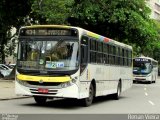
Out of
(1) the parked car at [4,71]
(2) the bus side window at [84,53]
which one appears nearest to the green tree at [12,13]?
(1) the parked car at [4,71]

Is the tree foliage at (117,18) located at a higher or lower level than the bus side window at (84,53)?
higher

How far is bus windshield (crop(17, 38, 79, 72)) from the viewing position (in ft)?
56.4

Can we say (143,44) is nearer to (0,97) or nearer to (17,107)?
(0,97)

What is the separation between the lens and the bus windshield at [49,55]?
1719cm

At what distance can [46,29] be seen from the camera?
17734 millimetres

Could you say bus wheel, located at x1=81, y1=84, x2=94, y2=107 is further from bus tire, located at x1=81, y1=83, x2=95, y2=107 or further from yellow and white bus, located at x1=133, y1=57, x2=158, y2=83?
yellow and white bus, located at x1=133, y1=57, x2=158, y2=83

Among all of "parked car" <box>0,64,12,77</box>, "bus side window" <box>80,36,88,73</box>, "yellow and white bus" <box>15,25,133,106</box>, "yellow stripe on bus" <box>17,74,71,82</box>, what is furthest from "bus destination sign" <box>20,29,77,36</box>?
"parked car" <box>0,64,12,77</box>

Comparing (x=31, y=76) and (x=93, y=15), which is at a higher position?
(x=93, y=15)

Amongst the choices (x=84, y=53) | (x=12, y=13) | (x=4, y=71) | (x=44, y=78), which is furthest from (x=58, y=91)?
(x=4, y=71)

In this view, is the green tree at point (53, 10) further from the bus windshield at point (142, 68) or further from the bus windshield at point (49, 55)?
the bus windshield at point (142, 68)

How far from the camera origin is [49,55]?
17.3m

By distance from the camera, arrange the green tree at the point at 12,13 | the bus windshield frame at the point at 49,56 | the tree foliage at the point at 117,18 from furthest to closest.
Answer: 1. the green tree at the point at 12,13
2. the tree foliage at the point at 117,18
3. the bus windshield frame at the point at 49,56

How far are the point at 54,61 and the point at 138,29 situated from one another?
20555 mm

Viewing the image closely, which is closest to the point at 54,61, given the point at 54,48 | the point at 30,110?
the point at 54,48
